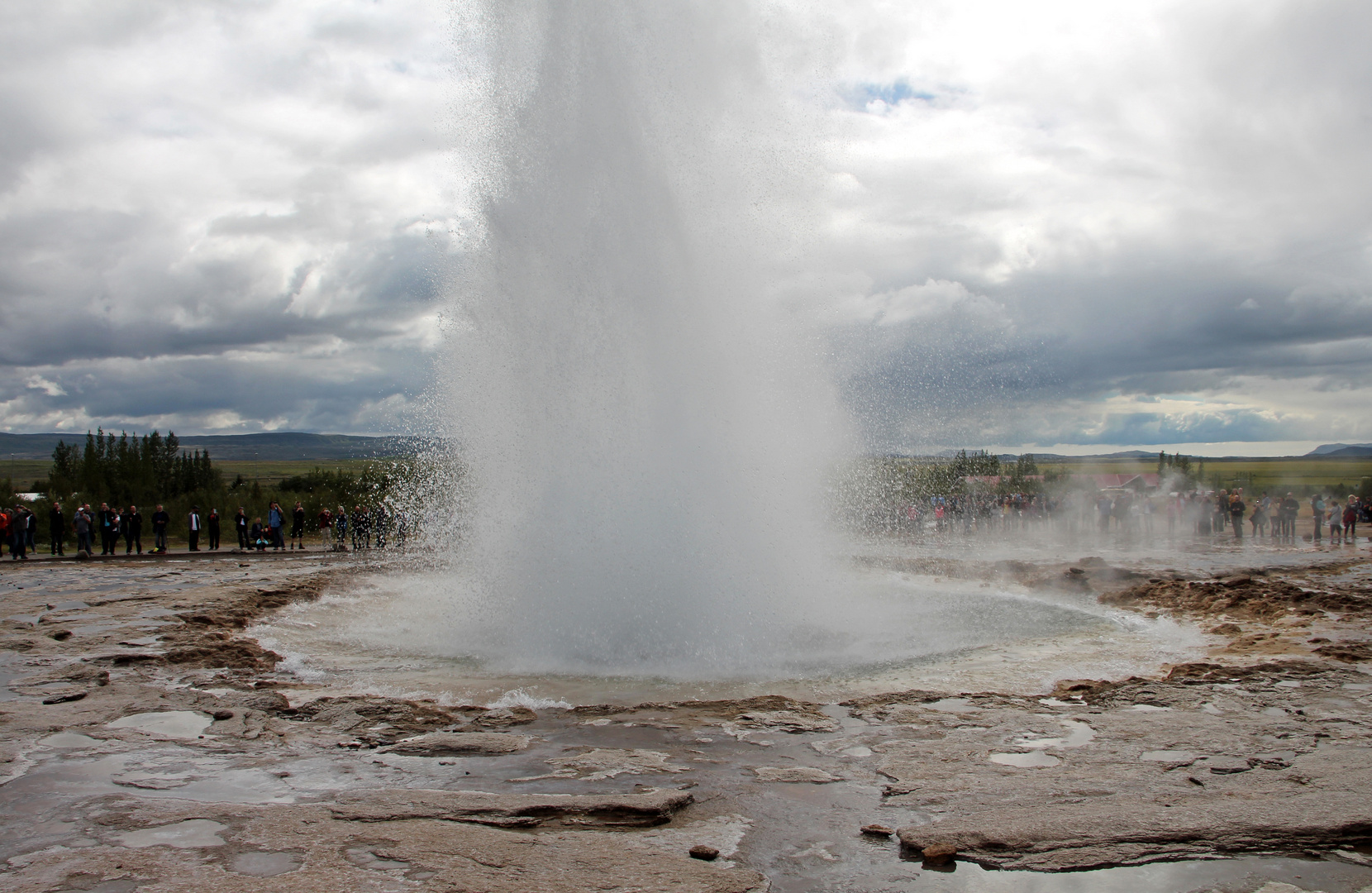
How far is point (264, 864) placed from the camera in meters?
3.90

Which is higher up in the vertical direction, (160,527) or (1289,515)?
(1289,515)

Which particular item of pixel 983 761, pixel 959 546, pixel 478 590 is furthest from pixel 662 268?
pixel 959 546

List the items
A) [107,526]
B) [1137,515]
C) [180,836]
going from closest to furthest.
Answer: [180,836] < [107,526] < [1137,515]

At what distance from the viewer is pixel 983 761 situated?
18.4 ft

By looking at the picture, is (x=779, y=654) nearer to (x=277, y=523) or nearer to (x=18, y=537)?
(x=277, y=523)

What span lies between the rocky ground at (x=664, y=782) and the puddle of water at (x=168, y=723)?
0.03 m

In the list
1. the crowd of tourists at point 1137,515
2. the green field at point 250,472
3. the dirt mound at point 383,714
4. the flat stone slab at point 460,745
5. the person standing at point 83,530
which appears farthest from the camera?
the green field at point 250,472

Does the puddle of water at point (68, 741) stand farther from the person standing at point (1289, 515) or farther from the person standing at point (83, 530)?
the person standing at point (1289, 515)

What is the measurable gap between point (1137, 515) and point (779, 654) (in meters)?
25.7

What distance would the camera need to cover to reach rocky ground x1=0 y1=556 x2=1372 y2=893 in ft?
13.1

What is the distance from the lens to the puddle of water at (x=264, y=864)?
12.5 feet

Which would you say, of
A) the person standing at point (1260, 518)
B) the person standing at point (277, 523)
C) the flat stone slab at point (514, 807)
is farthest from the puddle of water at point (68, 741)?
the person standing at point (1260, 518)

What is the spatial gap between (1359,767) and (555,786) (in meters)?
4.90

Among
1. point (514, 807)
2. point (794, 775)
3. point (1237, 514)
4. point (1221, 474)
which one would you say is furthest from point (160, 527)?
point (1221, 474)
